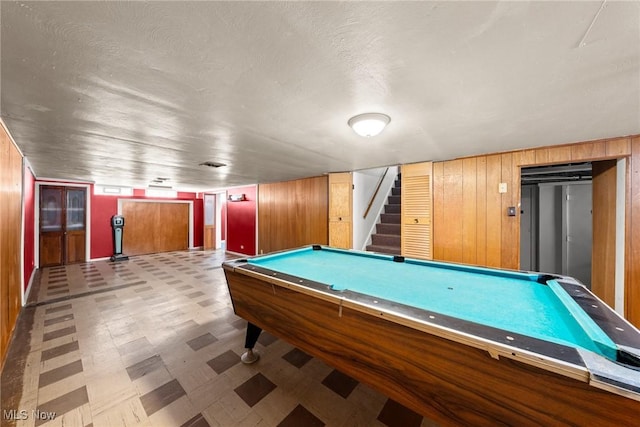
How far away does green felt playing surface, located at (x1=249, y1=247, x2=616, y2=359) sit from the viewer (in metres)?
1.04

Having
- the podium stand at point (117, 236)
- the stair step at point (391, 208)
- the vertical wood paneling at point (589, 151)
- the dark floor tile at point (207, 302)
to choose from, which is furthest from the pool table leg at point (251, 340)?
the podium stand at point (117, 236)

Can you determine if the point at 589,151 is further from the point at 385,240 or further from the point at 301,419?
the point at 301,419

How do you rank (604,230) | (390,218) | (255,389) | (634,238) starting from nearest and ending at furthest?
(255,389) < (634,238) < (604,230) < (390,218)

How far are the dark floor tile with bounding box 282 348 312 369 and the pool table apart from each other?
1.73ft

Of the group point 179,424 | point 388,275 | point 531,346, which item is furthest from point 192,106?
point 531,346

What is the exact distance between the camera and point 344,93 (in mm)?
1498

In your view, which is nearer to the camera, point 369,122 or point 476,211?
point 369,122

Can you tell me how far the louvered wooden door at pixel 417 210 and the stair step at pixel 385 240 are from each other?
91 cm

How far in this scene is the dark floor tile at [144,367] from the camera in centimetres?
192

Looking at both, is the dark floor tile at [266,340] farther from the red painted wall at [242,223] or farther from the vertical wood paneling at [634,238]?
the red painted wall at [242,223]

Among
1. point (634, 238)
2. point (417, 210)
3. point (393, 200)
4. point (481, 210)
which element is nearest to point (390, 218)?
point (393, 200)

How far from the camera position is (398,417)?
1.55 m

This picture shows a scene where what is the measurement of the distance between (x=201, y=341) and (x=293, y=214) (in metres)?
3.65

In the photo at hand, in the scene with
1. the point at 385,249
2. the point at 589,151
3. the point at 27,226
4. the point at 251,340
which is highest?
the point at 589,151
